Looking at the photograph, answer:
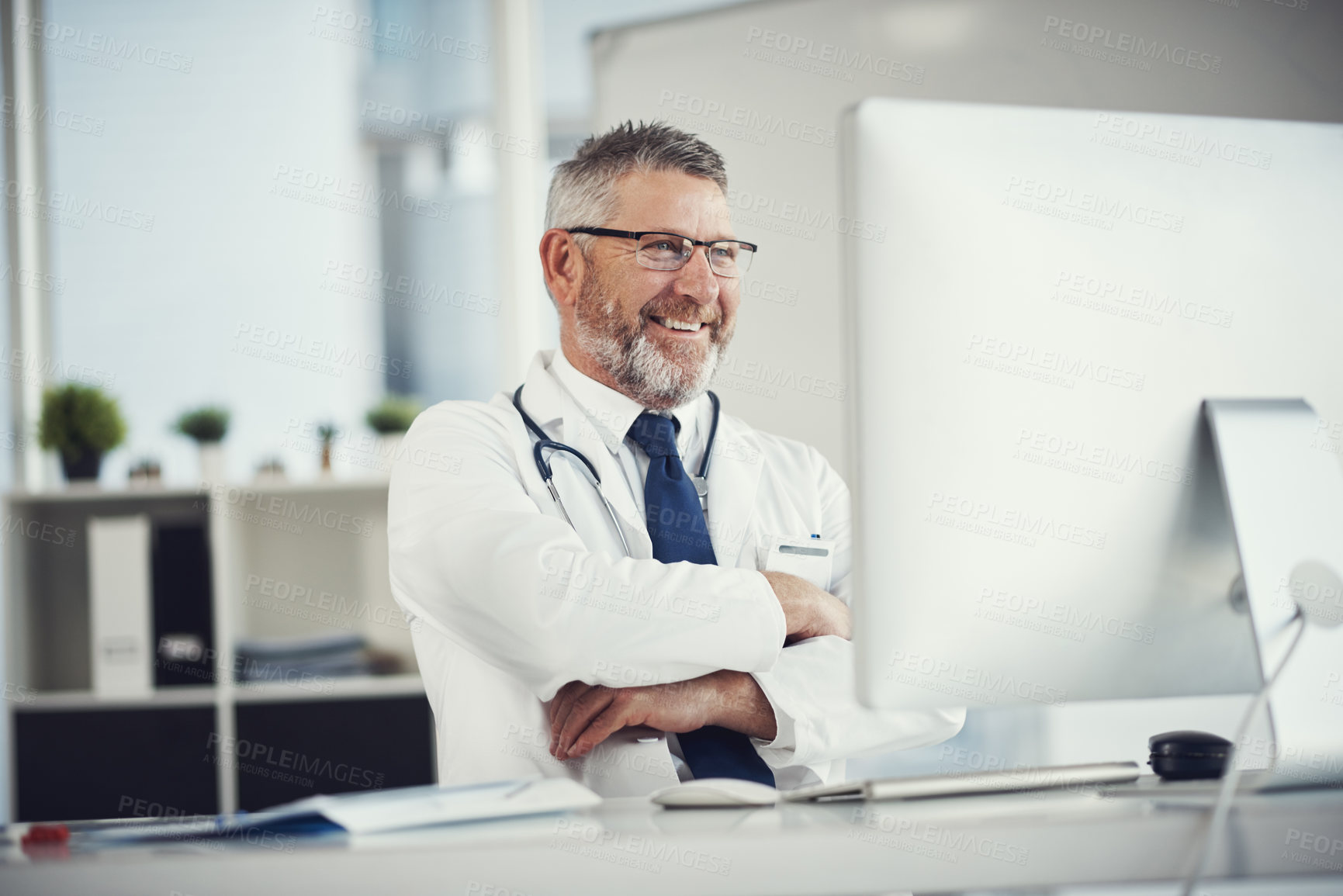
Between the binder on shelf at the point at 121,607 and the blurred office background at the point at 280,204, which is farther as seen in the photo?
the blurred office background at the point at 280,204

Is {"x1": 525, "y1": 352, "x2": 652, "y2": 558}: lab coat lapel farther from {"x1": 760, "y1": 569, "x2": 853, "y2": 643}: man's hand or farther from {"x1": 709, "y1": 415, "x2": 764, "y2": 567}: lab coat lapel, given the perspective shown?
{"x1": 760, "y1": 569, "x2": 853, "y2": 643}: man's hand

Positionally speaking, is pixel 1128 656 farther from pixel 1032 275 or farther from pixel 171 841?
pixel 171 841

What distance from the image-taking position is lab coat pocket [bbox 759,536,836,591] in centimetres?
154

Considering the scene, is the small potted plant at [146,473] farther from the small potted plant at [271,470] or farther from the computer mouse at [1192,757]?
the computer mouse at [1192,757]

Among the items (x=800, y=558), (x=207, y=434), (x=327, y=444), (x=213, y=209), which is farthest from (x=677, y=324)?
(x=213, y=209)

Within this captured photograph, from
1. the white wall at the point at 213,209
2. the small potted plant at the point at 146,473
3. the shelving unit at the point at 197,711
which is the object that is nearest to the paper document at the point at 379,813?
the shelving unit at the point at 197,711

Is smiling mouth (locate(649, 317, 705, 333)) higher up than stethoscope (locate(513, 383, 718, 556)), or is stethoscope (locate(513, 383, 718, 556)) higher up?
smiling mouth (locate(649, 317, 705, 333))

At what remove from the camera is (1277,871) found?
68cm

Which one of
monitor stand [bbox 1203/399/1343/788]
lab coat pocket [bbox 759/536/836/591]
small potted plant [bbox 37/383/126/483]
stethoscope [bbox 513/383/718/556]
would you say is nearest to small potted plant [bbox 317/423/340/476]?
small potted plant [bbox 37/383/126/483]

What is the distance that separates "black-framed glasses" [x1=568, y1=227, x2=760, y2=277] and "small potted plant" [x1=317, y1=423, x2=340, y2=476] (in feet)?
4.49

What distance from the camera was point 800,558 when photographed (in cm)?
155

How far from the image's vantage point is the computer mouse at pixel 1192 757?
884 mm

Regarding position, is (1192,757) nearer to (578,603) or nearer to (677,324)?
(578,603)

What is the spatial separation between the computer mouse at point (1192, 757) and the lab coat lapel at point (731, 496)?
2.39 ft
